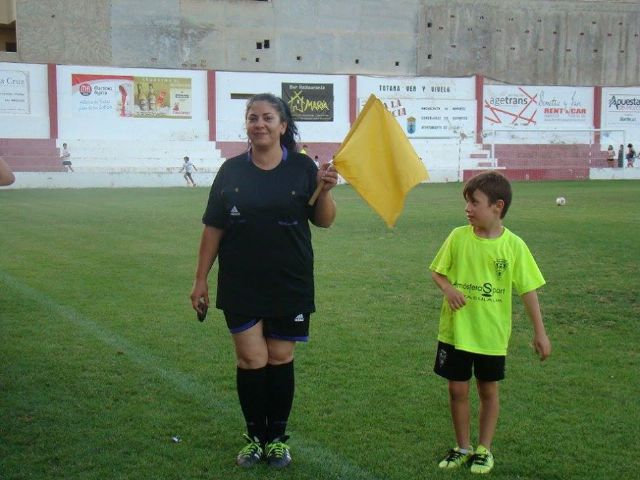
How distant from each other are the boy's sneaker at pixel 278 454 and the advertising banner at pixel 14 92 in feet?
130

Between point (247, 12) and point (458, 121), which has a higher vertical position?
point (247, 12)

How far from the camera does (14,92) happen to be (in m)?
40.5

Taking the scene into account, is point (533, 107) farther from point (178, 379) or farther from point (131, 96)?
point (178, 379)

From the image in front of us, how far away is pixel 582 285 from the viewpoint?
9781mm

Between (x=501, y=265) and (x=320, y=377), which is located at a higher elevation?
(x=501, y=265)

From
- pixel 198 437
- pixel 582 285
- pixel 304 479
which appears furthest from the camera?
pixel 582 285

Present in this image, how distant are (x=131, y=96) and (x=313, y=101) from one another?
32.3 feet

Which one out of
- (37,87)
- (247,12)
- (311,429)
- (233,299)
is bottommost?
(311,429)

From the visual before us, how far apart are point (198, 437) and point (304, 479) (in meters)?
0.85

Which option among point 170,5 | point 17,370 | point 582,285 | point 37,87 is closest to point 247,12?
point 170,5

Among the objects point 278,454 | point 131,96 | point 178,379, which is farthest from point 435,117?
point 278,454

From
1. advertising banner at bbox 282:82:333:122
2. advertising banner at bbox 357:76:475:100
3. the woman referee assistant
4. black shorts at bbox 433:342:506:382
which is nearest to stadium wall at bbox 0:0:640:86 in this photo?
advertising banner at bbox 357:76:475:100

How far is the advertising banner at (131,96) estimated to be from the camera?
137ft

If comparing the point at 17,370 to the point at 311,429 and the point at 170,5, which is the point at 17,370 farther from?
the point at 170,5
